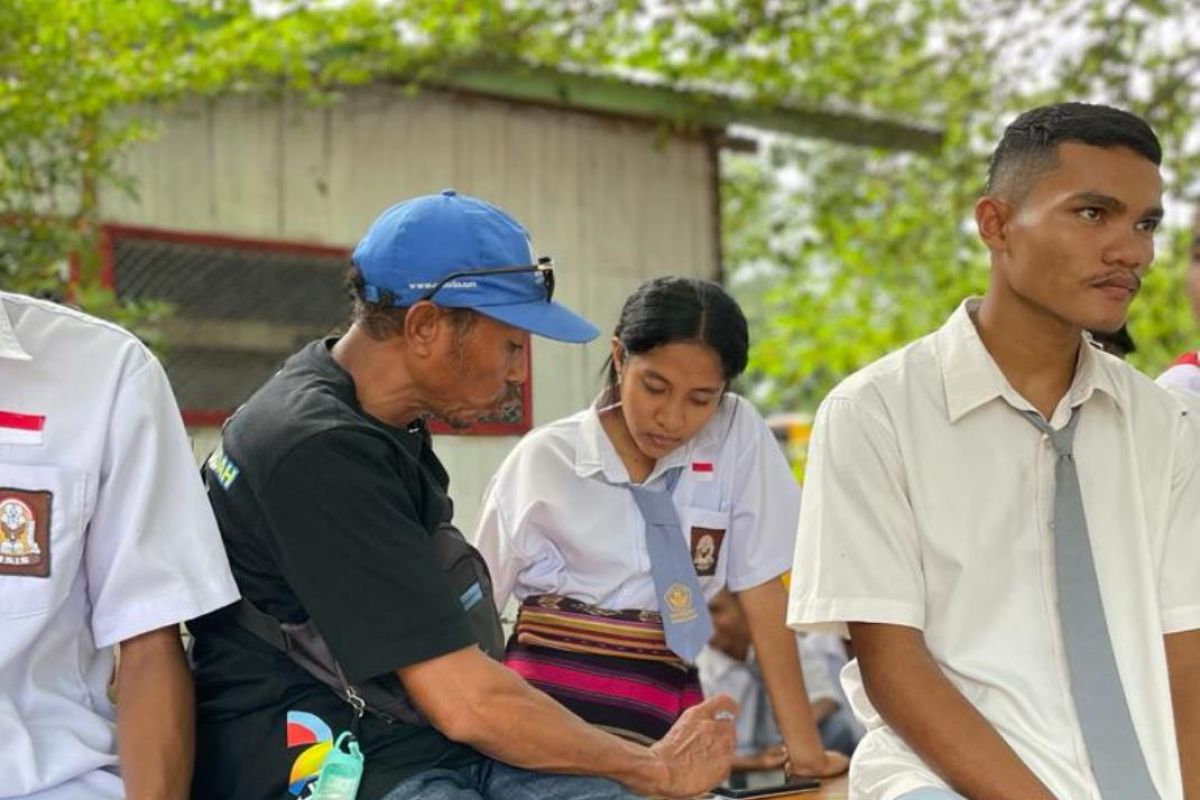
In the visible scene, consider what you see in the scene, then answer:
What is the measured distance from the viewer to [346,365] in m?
2.89

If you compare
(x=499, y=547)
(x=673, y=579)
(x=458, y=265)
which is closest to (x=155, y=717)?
(x=458, y=265)

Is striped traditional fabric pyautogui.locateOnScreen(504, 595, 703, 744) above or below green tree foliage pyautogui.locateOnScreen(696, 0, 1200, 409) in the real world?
below

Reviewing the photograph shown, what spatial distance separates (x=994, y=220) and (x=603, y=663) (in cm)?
129

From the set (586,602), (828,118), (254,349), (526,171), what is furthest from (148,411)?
(828,118)

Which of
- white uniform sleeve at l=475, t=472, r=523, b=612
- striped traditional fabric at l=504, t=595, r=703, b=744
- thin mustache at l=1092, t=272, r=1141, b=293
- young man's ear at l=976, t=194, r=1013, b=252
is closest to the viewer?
thin mustache at l=1092, t=272, r=1141, b=293

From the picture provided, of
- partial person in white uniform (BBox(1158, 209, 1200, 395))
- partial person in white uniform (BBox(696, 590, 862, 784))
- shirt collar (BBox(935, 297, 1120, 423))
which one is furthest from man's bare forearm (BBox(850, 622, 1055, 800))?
partial person in white uniform (BBox(696, 590, 862, 784))

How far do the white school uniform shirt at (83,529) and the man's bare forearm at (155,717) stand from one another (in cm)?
5

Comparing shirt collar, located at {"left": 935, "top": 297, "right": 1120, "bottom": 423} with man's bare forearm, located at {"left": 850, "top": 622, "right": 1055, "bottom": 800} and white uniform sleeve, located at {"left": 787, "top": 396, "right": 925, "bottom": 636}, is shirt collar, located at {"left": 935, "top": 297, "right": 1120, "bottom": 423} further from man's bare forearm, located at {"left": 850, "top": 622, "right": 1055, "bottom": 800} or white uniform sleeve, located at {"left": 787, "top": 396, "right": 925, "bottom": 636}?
man's bare forearm, located at {"left": 850, "top": 622, "right": 1055, "bottom": 800}

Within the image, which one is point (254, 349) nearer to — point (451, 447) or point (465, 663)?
point (451, 447)

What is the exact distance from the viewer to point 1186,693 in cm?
297

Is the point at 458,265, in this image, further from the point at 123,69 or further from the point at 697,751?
the point at 123,69

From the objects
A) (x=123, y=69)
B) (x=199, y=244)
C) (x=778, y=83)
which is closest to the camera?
(x=123, y=69)

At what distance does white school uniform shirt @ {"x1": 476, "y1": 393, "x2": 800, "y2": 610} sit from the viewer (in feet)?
12.0

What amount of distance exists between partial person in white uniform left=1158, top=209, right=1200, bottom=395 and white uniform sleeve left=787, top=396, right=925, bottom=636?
1.15 m
